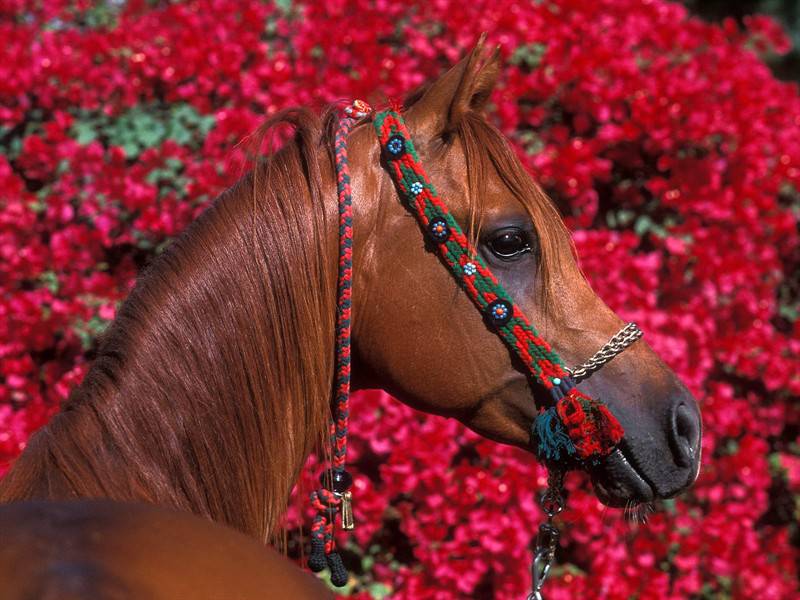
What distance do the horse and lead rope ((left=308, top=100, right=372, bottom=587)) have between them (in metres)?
0.02

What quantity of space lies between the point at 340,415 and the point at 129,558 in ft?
2.60

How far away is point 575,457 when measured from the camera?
156cm

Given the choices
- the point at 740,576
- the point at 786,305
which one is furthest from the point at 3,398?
the point at 786,305

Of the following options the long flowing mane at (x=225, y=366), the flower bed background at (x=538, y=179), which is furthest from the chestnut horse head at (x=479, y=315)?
the flower bed background at (x=538, y=179)

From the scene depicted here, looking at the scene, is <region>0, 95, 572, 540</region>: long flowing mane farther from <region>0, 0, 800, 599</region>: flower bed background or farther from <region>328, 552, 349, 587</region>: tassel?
<region>0, 0, 800, 599</region>: flower bed background

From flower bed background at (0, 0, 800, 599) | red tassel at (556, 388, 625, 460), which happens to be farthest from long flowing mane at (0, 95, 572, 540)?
flower bed background at (0, 0, 800, 599)

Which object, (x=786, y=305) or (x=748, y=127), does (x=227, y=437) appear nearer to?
(x=748, y=127)

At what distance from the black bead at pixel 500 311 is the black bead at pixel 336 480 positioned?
43 centimetres

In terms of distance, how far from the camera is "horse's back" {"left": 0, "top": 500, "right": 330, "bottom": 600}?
0.76 metres

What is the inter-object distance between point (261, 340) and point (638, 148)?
233 cm

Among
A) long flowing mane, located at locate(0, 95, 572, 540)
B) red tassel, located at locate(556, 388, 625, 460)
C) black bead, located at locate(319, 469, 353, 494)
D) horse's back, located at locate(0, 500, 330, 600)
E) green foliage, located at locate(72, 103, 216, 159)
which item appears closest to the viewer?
horse's back, located at locate(0, 500, 330, 600)

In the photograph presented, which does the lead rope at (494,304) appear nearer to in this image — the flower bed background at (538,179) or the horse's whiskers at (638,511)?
the horse's whiskers at (638,511)

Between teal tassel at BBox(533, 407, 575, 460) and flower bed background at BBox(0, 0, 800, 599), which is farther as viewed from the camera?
flower bed background at BBox(0, 0, 800, 599)

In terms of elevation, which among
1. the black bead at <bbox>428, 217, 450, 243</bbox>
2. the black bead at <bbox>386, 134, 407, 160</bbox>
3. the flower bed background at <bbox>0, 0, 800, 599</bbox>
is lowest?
the flower bed background at <bbox>0, 0, 800, 599</bbox>
